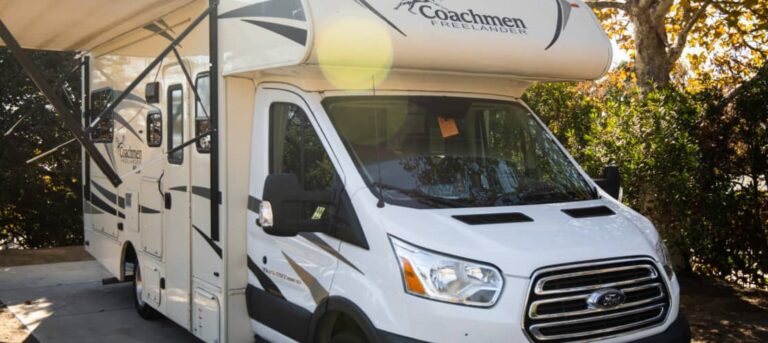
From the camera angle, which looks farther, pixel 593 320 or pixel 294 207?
pixel 294 207

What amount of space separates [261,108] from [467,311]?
7.17 feet

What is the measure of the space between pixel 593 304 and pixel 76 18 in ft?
15.7

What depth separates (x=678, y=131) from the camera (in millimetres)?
6988

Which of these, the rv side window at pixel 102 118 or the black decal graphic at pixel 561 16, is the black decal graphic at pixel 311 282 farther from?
the rv side window at pixel 102 118

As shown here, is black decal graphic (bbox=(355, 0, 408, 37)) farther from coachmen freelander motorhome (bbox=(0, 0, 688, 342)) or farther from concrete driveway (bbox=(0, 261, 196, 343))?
concrete driveway (bbox=(0, 261, 196, 343))

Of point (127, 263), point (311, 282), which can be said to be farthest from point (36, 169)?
point (311, 282)

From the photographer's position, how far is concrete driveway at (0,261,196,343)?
6527 mm

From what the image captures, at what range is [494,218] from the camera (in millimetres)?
3902

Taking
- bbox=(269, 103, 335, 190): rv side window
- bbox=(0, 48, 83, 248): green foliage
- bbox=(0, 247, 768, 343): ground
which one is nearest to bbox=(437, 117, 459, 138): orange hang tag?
bbox=(269, 103, 335, 190): rv side window

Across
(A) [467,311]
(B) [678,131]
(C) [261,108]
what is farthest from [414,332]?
(B) [678,131]

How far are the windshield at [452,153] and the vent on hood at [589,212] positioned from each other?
201 millimetres

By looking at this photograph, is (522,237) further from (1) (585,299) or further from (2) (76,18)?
(2) (76,18)

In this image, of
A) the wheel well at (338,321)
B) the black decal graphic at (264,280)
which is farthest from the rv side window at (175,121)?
the wheel well at (338,321)

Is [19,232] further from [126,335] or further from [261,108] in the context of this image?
[261,108]
